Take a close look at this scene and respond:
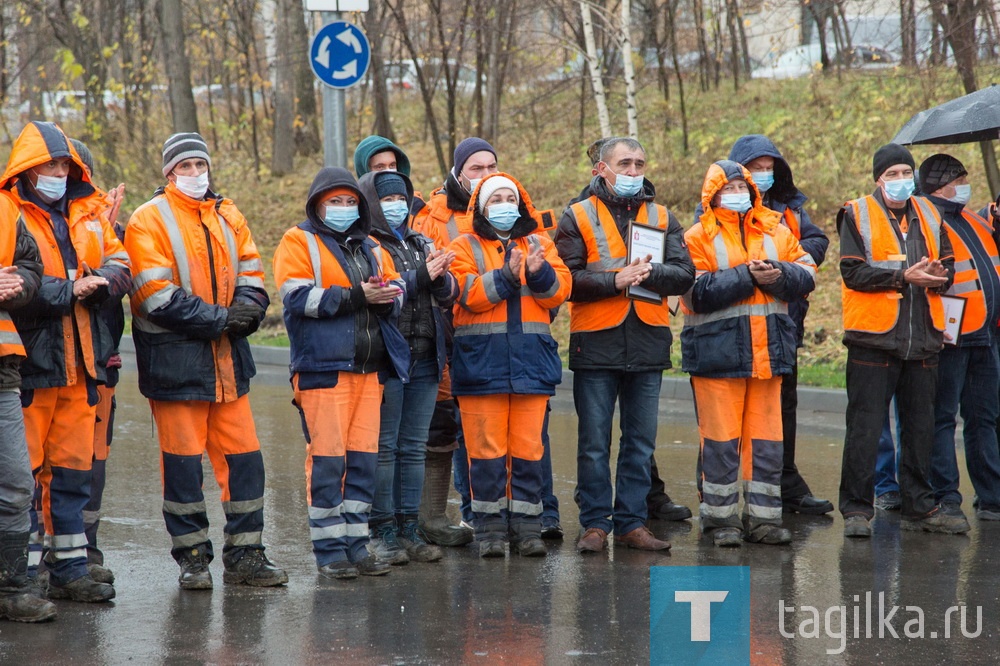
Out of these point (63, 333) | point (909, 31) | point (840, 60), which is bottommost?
point (63, 333)

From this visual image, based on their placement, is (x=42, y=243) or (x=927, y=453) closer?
(x=42, y=243)

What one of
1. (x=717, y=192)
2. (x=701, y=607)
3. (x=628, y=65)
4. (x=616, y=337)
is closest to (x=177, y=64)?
(x=628, y=65)

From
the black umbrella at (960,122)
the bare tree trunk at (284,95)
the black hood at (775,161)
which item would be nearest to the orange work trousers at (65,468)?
the black hood at (775,161)

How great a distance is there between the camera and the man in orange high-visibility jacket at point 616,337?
21.6ft

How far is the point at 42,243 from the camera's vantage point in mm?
5434

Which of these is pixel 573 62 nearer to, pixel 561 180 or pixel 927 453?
pixel 561 180

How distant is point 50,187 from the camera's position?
545cm

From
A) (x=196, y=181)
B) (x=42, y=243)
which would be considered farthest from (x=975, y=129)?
(x=42, y=243)

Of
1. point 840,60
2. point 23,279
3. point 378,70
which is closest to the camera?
point 23,279

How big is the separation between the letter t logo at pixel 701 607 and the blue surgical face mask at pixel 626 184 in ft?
7.31

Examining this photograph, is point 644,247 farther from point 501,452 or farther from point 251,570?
point 251,570

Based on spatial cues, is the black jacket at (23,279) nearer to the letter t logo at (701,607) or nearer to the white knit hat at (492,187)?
the white knit hat at (492,187)

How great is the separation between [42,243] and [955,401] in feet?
17.6

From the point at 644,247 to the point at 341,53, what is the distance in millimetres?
4239
